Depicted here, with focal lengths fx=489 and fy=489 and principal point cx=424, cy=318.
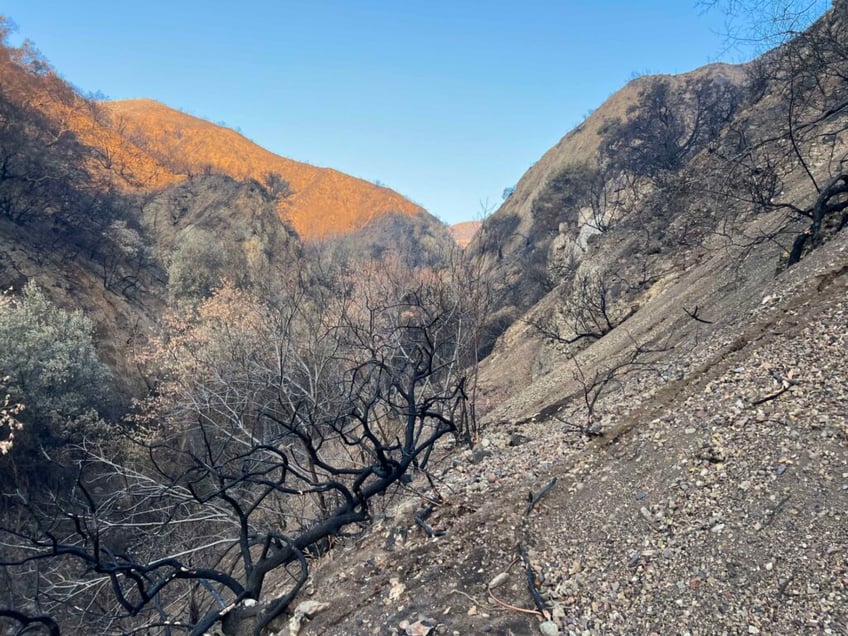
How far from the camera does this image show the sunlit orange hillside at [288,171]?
207 ft

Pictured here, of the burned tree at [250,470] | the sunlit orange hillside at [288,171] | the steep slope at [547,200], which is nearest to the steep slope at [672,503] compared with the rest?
the burned tree at [250,470]

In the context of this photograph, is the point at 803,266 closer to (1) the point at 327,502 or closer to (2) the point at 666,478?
(2) the point at 666,478

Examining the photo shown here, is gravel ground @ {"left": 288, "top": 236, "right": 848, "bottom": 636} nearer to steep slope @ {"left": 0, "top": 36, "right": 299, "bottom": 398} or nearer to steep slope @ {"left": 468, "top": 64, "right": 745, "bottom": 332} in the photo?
steep slope @ {"left": 468, "top": 64, "right": 745, "bottom": 332}

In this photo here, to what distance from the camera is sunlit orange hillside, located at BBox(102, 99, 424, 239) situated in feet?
207

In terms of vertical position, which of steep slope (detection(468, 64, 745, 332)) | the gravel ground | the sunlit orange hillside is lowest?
the gravel ground

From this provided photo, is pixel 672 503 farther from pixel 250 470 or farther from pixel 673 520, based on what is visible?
pixel 250 470

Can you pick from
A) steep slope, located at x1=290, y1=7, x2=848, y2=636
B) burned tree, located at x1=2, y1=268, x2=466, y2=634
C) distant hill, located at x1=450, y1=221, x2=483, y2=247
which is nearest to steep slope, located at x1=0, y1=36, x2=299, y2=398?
burned tree, located at x1=2, y1=268, x2=466, y2=634

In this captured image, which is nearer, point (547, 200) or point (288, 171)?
point (547, 200)

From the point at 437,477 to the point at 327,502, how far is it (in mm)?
2776

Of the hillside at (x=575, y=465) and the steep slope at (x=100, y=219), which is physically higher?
the steep slope at (x=100, y=219)

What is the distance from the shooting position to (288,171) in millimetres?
74562

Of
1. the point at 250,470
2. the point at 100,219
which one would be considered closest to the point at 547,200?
the point at 100,219

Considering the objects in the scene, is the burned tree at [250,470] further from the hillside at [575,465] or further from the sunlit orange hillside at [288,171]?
the sunlit orange hillside at [288,171]

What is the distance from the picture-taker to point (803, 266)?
4148mm
